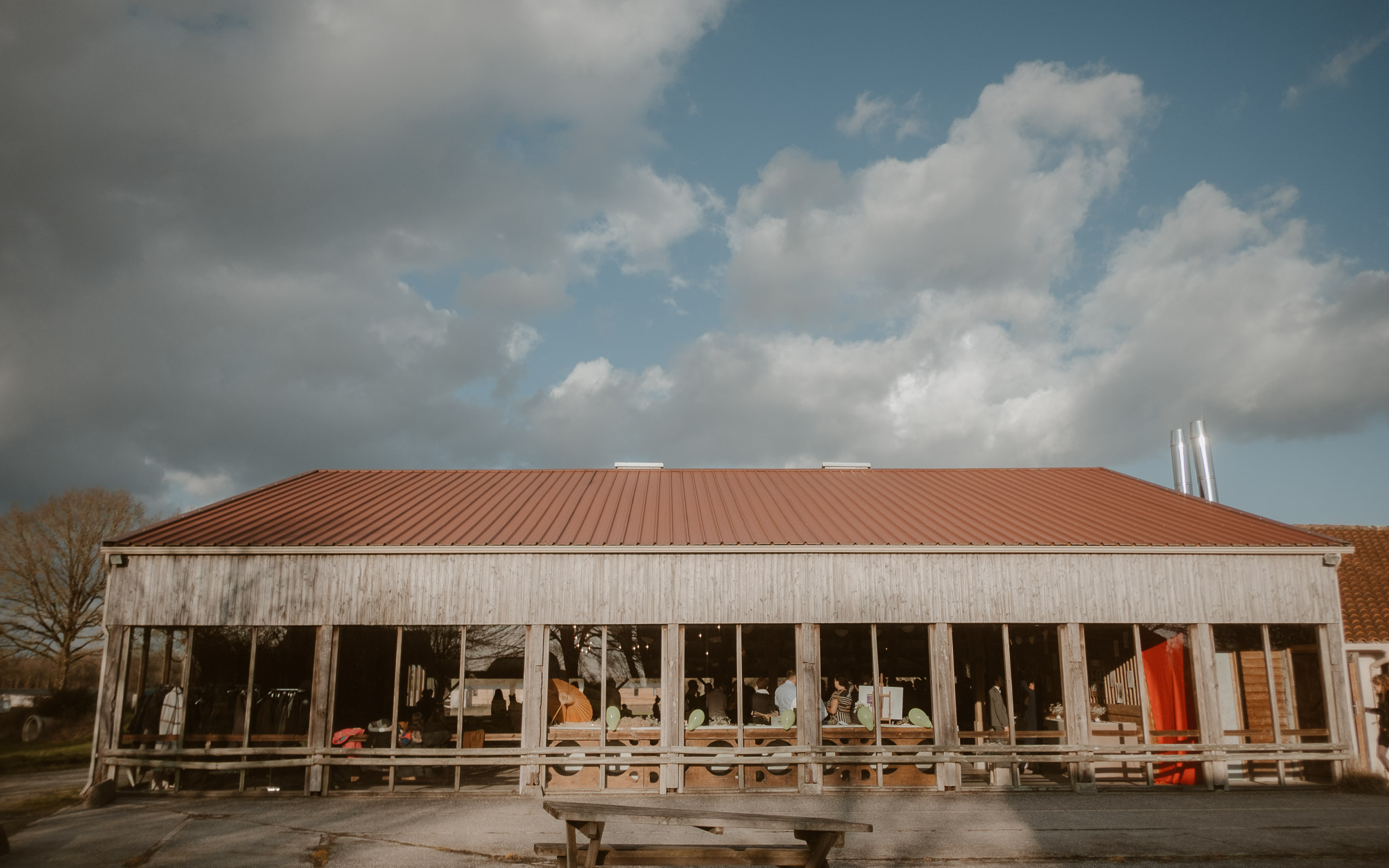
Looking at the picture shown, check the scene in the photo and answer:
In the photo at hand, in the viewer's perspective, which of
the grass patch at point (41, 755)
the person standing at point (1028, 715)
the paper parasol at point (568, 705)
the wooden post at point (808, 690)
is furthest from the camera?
the grass patch at point (41, 755)

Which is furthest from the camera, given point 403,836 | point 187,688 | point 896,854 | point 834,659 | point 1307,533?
point 834,659

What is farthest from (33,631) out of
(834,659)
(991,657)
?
(991,657)

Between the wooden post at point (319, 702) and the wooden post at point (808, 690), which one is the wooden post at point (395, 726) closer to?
the wooden post at point (319, 702)

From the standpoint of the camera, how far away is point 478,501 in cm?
1822

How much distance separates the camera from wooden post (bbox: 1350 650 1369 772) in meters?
15.4

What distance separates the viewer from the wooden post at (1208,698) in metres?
14.8

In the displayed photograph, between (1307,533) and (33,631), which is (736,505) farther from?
(33,631)

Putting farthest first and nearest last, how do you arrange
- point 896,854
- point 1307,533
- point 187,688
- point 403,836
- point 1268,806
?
1. point 1307,533
2. point 187,688
3. point 1268,806
4. point 403,836
5. point 896,854

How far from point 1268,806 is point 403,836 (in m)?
12.7

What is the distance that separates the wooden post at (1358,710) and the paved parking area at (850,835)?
1640 millimetres

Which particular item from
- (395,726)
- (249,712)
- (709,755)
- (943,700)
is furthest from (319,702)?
(943,700)

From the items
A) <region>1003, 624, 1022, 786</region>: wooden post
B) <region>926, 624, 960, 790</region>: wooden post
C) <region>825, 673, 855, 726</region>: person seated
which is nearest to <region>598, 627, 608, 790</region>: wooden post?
<region>825, 673, 855, 726</region>: person seated

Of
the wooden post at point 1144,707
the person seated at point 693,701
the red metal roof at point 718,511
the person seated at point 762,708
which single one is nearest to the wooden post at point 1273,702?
→ the red metal roof at point 718,511

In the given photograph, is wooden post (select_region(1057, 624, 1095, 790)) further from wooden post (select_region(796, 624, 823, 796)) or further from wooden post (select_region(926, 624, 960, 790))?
wooden post (select_region(796, 624, 823, 796))
